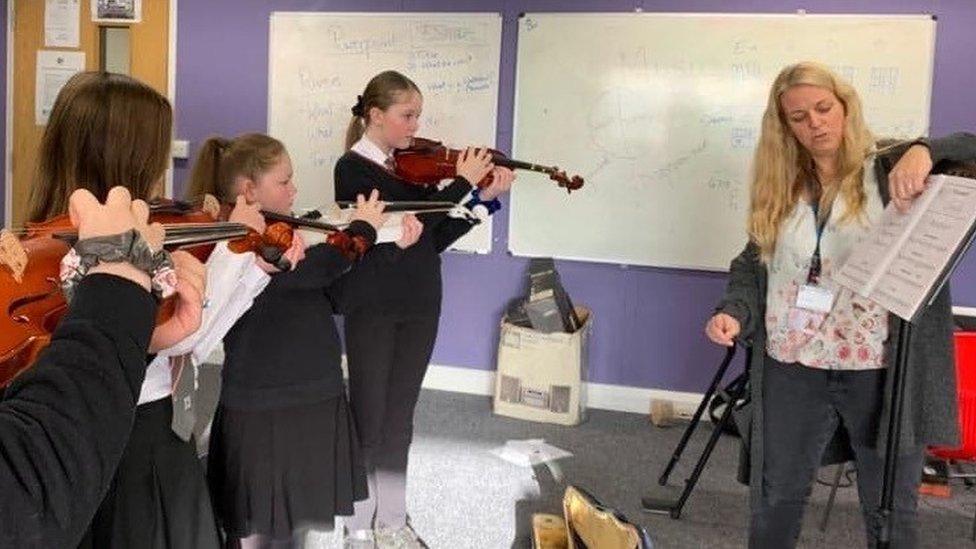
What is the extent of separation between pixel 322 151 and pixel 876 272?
312 centimetres

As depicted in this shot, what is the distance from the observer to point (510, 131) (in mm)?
3881

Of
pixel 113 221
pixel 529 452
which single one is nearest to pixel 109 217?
pixel 113 221

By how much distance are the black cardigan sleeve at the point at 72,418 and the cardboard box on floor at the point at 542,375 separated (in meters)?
3.04

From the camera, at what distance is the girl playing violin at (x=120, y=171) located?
3.72ft

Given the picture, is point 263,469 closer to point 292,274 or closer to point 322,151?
point 292,274

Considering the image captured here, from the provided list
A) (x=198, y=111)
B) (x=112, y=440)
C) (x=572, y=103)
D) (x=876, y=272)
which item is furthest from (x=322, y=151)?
(x=112, y=440)

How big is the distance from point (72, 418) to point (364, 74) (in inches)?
140

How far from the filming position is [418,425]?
11.6ft

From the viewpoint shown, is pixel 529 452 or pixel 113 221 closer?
pixel 113 221

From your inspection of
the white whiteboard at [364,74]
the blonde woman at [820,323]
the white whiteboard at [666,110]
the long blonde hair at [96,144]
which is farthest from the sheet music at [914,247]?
the white whiteboard at [364,74]

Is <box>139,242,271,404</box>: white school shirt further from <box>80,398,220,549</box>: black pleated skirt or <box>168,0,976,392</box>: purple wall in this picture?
<box>168,0,976,392</box>: purple wall

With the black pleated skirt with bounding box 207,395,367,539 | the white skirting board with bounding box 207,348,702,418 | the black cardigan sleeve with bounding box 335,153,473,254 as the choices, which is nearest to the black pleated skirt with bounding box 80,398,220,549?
the black pleated skirt with bounding box 207,395,367,539

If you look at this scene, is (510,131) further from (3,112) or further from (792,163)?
(3,112)

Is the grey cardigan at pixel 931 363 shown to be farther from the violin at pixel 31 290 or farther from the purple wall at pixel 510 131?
the purple wall at pixel 510 131
